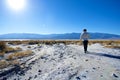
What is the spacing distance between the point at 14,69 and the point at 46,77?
317cm

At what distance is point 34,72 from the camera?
29.3 feet

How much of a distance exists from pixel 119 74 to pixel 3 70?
6865 mm

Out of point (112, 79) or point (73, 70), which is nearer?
point (112, 79)

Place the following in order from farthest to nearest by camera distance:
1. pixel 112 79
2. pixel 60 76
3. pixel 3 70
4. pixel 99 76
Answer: pixel 3 70
pixel 60 76
pixel 99 76
pixel 112 79

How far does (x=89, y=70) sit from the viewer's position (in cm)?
818

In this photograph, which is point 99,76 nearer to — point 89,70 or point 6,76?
point 89,70

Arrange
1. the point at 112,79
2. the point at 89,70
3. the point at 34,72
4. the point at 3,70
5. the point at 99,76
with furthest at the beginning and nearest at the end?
the point at 3,70 < the point at 34,72 < the point at 89,70 < the point at 99,76 < the point at 112,79

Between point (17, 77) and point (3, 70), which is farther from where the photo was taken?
point (3, 70)

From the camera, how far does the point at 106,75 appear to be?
23.8ft

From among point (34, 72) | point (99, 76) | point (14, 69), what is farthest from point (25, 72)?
point (99, 76)

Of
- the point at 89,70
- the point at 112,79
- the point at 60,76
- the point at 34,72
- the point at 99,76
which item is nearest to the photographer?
the point at 112,79

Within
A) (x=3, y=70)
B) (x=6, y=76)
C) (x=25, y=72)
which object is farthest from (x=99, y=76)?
(x=3, y=70)

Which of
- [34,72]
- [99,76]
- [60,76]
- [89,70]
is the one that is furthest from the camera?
[34,72]

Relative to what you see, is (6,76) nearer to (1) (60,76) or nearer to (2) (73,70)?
(1) (60,76)
